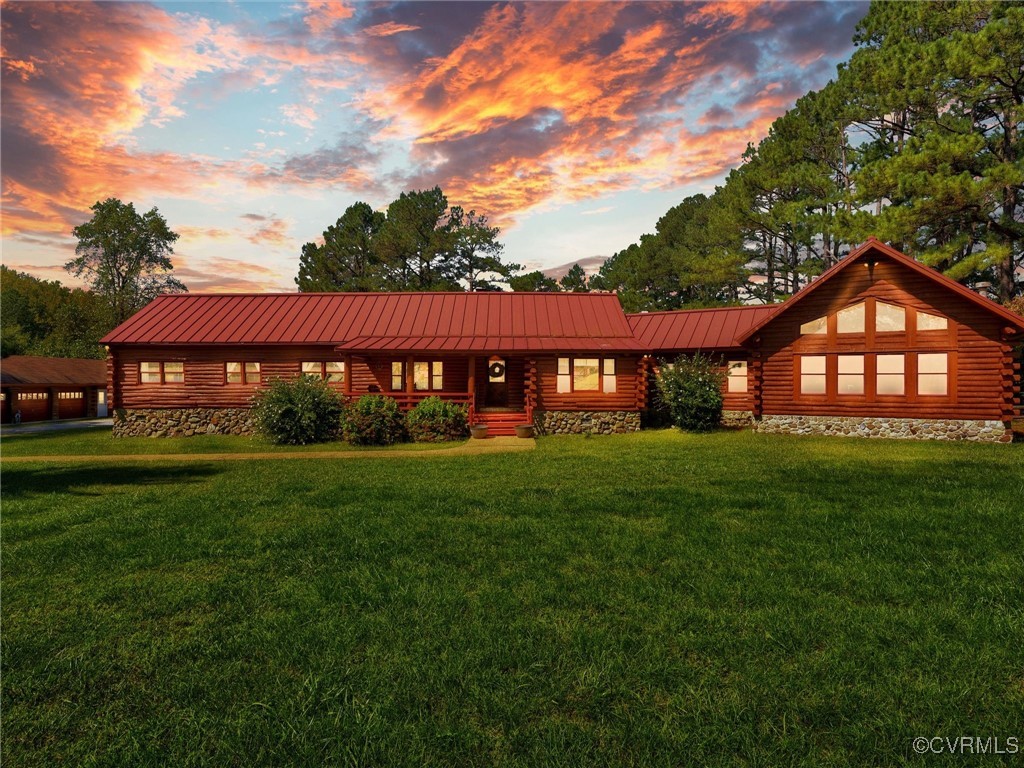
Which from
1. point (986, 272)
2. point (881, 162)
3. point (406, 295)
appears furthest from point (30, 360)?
point (986, 272)

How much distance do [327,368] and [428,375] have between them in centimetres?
472

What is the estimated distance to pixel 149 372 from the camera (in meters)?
24.9

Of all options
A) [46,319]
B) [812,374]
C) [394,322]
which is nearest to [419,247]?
[394,322]

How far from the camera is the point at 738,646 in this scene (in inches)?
182

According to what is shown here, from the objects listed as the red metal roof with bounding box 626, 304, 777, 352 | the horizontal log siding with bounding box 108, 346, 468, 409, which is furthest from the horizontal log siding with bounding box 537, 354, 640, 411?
the horizontal log siding with bounding box 108, 346, 468, 409

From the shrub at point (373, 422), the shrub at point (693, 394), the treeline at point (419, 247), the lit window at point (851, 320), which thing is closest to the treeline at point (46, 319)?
the treeline at point (419, 247)

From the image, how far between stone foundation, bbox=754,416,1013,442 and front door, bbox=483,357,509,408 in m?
Result: 11.6

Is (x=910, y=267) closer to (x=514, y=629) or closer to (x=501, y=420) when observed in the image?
(x=501, y=420)

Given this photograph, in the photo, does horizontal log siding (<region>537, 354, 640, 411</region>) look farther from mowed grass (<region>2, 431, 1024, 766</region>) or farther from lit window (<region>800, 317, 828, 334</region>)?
mowed grass (<region>2, 431, 1024, 766</region>)

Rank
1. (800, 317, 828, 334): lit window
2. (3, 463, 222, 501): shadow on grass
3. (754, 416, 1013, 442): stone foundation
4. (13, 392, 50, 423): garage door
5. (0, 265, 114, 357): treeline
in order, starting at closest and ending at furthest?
1. (3, 463, 222, 501): shadow on grass
2. (754, 416, 1013, 442): stone foundation
3. (800, 317, 828, 334): lit window
4. (13, 392, 50, 423): garage door
5. (0, 265, 114, 357): treeline

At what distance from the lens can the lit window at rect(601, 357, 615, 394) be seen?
925 inches

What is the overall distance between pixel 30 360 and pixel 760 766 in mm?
53161

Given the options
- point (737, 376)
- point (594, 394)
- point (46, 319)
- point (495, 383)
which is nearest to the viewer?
point (594, 394)

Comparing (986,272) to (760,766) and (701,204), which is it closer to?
(701,204)
